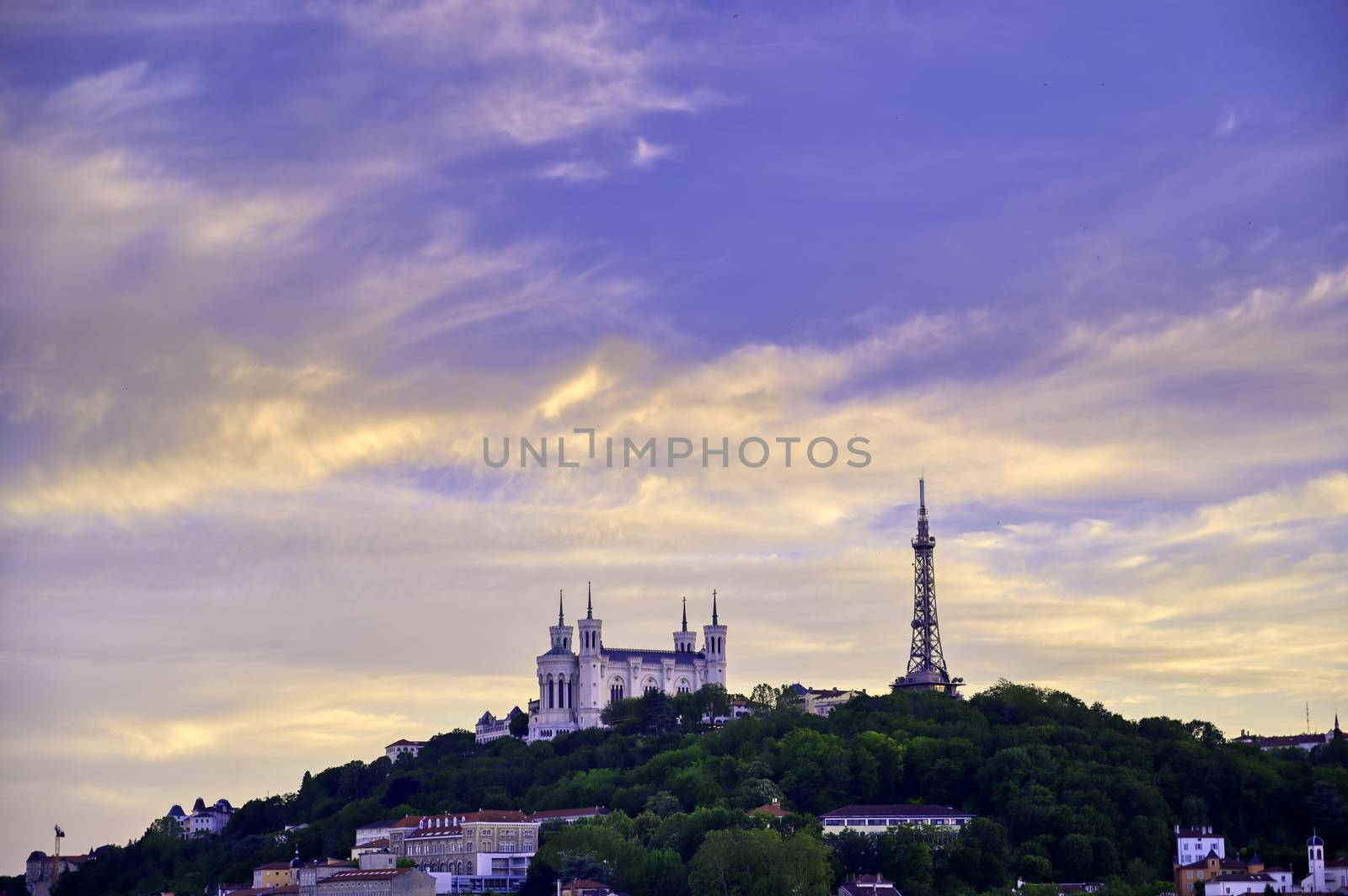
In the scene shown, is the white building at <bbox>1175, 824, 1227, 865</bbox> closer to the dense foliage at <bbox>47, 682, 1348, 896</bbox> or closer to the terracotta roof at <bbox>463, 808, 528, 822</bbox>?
the dense foliage at <bbox>47, 682, 1348, 896</bbox>

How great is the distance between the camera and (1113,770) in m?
97.8

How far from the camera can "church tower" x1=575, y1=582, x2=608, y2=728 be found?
140 meters

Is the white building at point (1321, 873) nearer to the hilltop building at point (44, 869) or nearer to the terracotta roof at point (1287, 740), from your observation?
the terracotta roof at point (1287, 740)

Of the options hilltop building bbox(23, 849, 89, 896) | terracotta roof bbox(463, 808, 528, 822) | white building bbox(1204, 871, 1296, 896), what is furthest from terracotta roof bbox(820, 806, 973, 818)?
hilltop building bbox(23, 849, 89, 896)

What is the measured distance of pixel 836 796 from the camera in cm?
10344

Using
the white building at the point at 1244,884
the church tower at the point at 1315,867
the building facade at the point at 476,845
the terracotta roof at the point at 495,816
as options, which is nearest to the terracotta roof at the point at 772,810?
→ the building facade at the point at 476,845

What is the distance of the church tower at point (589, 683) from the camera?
13950 cm

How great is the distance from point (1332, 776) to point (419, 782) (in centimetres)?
4971

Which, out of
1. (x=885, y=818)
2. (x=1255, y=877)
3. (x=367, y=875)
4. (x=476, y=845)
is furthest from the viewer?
(x=476, y=845)

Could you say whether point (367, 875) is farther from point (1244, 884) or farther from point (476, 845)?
point (1244, 884)

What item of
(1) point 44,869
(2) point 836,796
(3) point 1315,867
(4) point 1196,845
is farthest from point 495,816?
(1) point 44,869

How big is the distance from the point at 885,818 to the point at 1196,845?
42.0 ft

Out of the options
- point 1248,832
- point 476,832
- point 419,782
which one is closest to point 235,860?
point 419,782

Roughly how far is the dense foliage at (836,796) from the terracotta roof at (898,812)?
2267 mm
